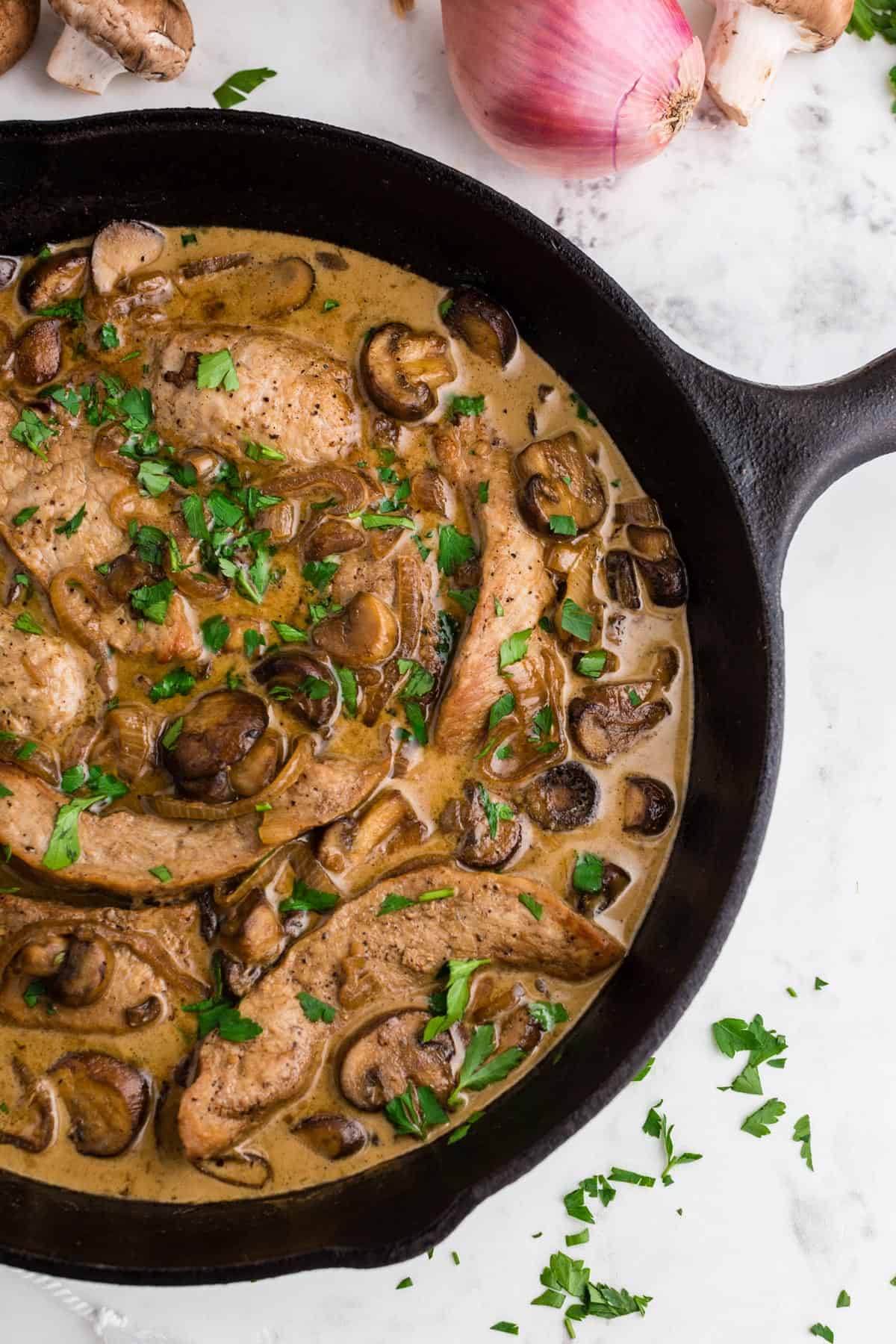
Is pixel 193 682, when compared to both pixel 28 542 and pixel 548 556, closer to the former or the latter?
pixel 28 542

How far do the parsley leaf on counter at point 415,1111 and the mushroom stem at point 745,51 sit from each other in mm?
3077

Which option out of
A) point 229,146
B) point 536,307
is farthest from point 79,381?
point 536,307

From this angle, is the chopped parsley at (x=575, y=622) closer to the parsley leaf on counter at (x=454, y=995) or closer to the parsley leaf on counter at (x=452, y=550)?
the parsley leaf on counter at (x=452, y=550)

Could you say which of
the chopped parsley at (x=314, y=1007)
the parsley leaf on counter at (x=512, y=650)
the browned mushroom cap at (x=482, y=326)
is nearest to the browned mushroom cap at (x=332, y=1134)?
the chopped parsley at (x=314, y=1007)

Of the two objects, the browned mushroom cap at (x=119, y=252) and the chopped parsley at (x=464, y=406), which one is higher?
the chopped parsley at (x=464, y=406)

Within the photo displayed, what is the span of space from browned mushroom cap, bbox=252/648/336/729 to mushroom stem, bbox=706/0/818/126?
2174mm

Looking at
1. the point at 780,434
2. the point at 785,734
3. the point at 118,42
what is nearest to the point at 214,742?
the point at 780,434

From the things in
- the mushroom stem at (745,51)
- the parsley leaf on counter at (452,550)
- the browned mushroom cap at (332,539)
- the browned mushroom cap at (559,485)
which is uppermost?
the mushroom stem at (745,51)

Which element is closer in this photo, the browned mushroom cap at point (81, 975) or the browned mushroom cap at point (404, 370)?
the browned mushroom cap at point (81, 975)

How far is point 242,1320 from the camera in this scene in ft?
12.2

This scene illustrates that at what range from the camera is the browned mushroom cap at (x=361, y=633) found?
3.44 meters

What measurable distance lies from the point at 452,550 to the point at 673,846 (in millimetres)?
1066

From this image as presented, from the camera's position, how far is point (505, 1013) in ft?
11.5

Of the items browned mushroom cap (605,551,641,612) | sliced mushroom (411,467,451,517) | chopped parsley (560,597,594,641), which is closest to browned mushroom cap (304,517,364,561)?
sliced mushroom (411,467,451,517)
